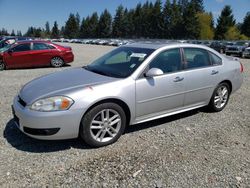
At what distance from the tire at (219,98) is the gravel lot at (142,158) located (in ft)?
1.92

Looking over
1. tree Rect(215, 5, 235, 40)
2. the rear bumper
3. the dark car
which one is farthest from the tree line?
the rear bumper

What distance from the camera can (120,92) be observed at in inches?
148

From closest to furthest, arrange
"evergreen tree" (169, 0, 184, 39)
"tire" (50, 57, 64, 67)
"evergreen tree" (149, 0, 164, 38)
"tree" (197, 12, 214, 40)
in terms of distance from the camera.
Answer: "tire" (50, 57, 64, 67) < "tree" (197, 12, 214, 40) < "evergreen tree" (169, 0, 184, 39) < "evergreen tree" (149, 0, 164, 38)

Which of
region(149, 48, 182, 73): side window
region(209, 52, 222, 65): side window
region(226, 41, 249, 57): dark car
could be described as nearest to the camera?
region(149, 48, 182, 73): side window

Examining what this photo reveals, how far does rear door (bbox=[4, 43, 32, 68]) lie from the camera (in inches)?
455

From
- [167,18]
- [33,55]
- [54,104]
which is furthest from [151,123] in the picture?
[167,18]

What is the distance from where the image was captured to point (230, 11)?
5906 centimetres

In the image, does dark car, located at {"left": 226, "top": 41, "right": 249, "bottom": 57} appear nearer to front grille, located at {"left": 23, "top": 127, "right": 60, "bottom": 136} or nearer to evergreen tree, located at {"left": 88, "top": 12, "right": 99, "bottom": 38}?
front grille, located at {"left": 23, "top": 127, "right": 60, "bottom": 136}

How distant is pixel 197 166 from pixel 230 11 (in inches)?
→ 2514

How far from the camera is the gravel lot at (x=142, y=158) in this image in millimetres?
3008

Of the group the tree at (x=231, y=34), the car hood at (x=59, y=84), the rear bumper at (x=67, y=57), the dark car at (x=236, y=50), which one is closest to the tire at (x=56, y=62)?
the rear bumper at (x=67, y=57)

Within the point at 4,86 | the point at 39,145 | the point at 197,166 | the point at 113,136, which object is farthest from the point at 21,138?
the point at 4,86

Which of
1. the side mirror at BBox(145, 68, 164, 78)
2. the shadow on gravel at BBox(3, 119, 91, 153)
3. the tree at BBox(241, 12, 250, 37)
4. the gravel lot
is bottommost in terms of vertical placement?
the gravel lot

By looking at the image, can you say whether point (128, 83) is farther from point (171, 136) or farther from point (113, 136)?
point (171, 136)
